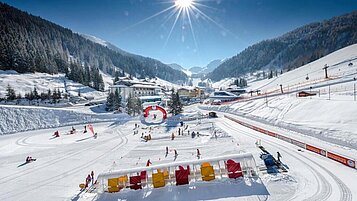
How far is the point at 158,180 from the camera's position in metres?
15.8

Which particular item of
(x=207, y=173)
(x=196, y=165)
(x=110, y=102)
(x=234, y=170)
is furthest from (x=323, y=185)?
(x=110, y=102)

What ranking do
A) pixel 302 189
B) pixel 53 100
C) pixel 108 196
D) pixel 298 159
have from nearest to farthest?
pixel 302 189, pixel 108 196, pixel 298 159, pixel 53 100

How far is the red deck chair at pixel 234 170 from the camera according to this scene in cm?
1617

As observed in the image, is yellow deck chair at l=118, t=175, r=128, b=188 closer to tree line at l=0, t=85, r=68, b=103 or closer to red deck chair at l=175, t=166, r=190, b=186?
red deck chair at l=175, t=166, r=190, b=186

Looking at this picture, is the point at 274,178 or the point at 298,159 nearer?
the point at 274,178

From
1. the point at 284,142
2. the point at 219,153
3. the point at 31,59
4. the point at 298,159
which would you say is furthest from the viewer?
the point at 31,59

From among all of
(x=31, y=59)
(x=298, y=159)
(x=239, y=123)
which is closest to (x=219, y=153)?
(x=298, y=159)

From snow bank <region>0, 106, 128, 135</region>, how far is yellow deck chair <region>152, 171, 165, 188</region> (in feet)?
147

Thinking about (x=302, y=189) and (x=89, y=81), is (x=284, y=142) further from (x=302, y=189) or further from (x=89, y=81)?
(x=89, y=81)

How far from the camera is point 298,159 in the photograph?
19469 millimetres

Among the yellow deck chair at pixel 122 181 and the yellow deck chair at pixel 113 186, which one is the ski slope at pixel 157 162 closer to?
the yellow deck chair at pixel 113 186

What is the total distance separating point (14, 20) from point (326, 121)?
180 meters

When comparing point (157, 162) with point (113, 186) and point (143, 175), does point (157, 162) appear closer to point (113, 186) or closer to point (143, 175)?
point (143, 175)

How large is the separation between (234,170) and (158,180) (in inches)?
229
